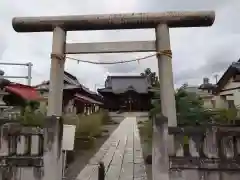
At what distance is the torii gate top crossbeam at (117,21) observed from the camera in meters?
5.10

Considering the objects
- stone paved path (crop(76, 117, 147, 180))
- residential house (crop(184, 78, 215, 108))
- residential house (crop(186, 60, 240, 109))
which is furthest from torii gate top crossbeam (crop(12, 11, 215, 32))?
residential house (crop(186, 60, 240, 109))

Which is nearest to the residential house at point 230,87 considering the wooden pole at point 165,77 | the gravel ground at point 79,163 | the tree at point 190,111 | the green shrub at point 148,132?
the green shrub at point 148,132

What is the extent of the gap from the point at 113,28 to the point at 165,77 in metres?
1.54

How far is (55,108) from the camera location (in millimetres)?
5098

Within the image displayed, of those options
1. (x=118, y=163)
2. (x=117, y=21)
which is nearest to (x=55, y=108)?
(x=117, y=21)

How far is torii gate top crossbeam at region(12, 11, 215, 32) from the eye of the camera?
16.7ft

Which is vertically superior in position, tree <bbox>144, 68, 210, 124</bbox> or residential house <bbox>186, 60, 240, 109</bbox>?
residential house <bbox>186, 60, 240, 109</bbox>

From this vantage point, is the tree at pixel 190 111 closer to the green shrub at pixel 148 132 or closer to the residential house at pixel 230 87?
the green shrub at pixel 148 132

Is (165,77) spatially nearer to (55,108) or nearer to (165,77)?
(165,77)

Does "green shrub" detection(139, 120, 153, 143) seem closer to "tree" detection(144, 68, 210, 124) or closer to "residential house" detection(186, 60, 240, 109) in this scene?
"tree" detection(144, 68, 210, 124)

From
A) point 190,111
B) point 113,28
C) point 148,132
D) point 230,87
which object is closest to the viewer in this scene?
point 113,28

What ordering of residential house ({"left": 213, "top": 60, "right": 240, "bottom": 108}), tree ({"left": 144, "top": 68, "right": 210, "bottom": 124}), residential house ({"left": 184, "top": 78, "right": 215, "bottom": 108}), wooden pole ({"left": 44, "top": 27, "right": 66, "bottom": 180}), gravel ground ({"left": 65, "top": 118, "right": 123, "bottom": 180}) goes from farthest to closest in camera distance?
1. residential house ({"left": 184, "top": 78, "right": 215, "bottom": 108})
2. residential house ({"left": 213, "top": 60, "right": 240, "bottom": 108})
3. tree ({"left": 144, "top": 68, "right": 210, "bottom": 124})
4. gravel ground ({"left": 65, "top": 118, "right": 123, "bottom": 180})
5. wooden pole ({"left": 44, "top": 27, "right": 66, "bottom": 180})

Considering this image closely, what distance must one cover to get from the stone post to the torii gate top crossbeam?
0.72 feet

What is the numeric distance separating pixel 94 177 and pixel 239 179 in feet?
12.0
